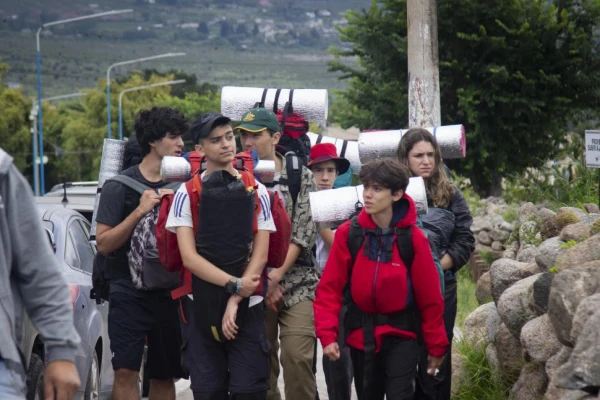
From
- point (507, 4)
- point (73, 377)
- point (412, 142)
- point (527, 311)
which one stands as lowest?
point (527, 311)

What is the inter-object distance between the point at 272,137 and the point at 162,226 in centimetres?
119

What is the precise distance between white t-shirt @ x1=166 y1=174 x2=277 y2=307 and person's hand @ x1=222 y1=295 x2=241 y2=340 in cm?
16

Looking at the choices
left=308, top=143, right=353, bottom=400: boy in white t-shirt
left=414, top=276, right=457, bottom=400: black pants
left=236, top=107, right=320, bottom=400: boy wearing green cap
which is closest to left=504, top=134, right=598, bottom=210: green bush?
left=308, top=143, right=353, bottom=400: boy in white t-shirt

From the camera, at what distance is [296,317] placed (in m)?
7.05

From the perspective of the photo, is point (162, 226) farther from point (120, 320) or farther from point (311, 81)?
point (311, 81)

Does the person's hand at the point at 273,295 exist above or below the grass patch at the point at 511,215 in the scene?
above

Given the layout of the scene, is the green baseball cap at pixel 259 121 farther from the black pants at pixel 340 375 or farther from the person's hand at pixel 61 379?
the person's hand at pixel 61 379

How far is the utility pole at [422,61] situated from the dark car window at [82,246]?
4.05 m

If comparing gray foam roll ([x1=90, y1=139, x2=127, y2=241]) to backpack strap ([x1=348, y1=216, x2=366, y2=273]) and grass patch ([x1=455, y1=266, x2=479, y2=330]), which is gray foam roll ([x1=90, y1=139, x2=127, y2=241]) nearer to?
backpack strap ([x1=348, y1=216, x2=366, y2=273])

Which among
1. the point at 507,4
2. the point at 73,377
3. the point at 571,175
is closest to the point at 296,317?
the point at 73,377

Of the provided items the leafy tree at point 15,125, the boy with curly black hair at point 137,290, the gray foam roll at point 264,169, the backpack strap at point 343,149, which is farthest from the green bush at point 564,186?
the leafy tree at point 15,125

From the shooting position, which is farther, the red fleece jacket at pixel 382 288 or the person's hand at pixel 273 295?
the person's hand at pixel 273 295

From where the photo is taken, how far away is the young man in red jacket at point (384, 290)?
596cm

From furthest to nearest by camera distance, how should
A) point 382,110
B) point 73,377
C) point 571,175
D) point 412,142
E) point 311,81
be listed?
point 311,81 → point 382,110 → point 571,175 → point 412,142 → point 73,377
